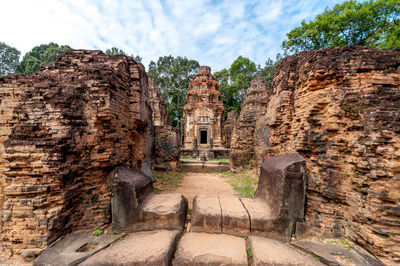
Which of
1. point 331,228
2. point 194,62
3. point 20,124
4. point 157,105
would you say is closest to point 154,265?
point 331,228

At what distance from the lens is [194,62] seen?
104 ft

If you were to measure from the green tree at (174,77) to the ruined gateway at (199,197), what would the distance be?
27234 mm

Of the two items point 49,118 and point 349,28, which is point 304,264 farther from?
point 349,28

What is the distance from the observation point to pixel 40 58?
28.4 meters

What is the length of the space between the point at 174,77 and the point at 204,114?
48.7 ft

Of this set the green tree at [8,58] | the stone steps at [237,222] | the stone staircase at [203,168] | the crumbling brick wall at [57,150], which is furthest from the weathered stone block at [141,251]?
the green tree at [8,58]

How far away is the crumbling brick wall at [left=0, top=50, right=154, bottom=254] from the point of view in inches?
104

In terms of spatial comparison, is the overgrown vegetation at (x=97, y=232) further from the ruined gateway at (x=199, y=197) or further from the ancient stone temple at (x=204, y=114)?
the ancient stone temple at (x=204, y=114)

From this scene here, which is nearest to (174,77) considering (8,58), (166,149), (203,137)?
(203,137)

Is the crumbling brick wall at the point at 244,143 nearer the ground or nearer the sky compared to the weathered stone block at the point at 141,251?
nearer the sky

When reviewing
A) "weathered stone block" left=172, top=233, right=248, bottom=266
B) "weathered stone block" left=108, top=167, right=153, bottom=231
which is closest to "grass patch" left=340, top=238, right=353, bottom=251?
"weathered stone block" left=172, top=233, right=248, bottom=266

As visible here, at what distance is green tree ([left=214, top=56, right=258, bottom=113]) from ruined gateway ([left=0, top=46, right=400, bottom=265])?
90.9 ft

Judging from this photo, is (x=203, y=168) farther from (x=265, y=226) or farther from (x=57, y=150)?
(x=57, y=150)

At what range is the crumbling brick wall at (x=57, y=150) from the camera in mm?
2652
